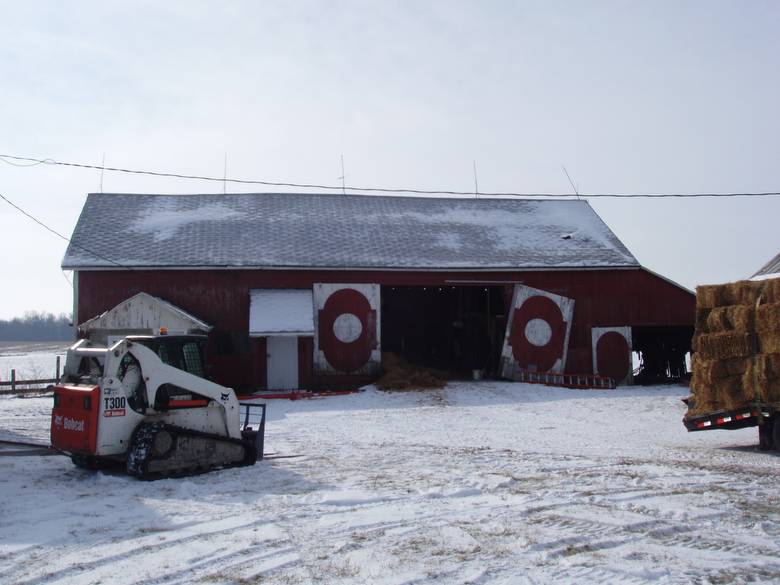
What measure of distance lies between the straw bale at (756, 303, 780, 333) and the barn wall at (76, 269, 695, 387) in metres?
14.2

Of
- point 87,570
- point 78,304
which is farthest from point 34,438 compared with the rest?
point 78,304

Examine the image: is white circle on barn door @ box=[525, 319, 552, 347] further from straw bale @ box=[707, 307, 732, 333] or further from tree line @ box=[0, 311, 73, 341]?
tree line @ box=[0, 311, 73, 341]

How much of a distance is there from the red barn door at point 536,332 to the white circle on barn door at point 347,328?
213 inches

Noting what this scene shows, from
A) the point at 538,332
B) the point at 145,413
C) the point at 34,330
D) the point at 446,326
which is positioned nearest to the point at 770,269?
the point at 538,332

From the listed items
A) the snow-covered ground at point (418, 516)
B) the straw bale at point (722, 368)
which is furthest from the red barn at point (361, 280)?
the straw bale at point (722, 368)

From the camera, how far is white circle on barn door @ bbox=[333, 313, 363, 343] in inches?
998

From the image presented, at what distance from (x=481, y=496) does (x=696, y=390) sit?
6390 millimetres

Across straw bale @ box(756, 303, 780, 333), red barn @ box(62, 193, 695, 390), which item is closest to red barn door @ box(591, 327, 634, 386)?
red barn @ box(62, 193, 695, 390)

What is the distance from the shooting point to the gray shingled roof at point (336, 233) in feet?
83.5

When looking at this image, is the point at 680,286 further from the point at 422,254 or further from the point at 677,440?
the point at 677,440

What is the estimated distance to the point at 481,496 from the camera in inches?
353

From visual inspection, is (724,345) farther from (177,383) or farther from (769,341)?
(177,383)

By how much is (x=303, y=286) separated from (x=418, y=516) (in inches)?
703

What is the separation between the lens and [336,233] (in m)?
28.0
